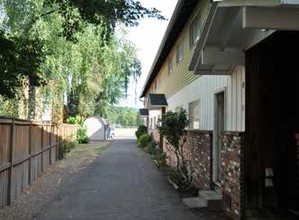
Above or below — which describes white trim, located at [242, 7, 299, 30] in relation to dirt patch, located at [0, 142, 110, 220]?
above

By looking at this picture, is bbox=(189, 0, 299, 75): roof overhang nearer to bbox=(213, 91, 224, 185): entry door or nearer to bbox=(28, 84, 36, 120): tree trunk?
bbox=(213, 91, 224, 185): entry door

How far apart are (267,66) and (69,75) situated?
18896 millimetres

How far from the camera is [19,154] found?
44.2ft

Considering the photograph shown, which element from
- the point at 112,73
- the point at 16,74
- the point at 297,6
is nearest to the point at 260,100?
the point at 297,6

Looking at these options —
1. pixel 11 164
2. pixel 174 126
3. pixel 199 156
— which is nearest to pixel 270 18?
pixel 11 164

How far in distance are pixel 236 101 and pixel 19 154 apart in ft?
18.9

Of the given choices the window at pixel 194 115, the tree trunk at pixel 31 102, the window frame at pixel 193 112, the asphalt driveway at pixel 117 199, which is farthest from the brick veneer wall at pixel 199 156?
the tree trunk at pixel 31 102

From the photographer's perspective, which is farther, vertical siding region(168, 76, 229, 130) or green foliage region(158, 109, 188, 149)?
green foliage region(158, 109, 188, 149)

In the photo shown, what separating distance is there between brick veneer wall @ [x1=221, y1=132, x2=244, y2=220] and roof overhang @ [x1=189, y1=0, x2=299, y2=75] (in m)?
1.37

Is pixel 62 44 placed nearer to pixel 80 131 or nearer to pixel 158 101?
pixel 158 101

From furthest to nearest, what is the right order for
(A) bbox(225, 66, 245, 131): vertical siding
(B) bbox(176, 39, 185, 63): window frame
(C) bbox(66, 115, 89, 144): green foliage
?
(C) bbox(66, 115, 89, 144): green foliage < (B) bbox(176, 39, 185, 63): window frame < (A) bbox(225, 66, 245, 131): vertical siding

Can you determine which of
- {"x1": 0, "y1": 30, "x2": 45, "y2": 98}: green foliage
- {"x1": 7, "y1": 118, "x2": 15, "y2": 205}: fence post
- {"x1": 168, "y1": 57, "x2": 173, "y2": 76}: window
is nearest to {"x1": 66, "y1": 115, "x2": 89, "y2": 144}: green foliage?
{"x1": 168, "y1": 57, "x2": 173, "y2": 76}: window

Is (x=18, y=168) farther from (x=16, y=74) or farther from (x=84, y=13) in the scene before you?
(x=84, y=13)

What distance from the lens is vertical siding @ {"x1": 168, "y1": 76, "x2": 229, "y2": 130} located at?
1285 cm
